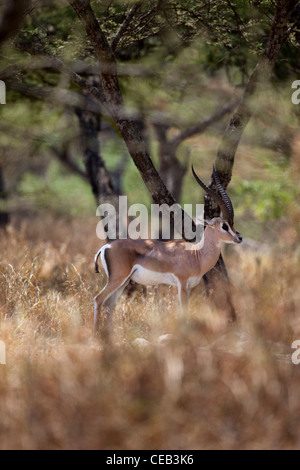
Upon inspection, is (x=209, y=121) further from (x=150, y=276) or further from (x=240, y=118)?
(x=150, y=276)

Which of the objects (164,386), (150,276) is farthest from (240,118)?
(164,386)

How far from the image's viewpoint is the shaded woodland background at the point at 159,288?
391 centimetres

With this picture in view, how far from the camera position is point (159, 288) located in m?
7.70

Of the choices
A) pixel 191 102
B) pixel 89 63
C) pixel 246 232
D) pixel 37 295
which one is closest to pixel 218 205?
pixel 37 295

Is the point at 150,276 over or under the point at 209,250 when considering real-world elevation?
under

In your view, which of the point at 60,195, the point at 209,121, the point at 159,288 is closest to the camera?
the point at 159,288

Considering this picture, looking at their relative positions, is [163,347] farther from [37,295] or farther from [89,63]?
[89,63]

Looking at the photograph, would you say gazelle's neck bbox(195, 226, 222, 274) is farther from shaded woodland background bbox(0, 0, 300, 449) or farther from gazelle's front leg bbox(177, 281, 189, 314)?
shaded woodland background bbox(0, 0, 300, 449)

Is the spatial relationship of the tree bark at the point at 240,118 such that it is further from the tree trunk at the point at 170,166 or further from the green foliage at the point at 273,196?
the tree trunk at the point at 170,166

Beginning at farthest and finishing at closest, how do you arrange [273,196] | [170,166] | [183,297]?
1. [170,166]
2. [273,196]
3. [183,297]

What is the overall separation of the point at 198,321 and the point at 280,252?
143 inches

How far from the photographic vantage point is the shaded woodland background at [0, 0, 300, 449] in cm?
391

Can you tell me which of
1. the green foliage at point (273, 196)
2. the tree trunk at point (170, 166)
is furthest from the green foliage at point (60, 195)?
the green foliage at point (273, 196)

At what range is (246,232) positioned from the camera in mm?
13297
